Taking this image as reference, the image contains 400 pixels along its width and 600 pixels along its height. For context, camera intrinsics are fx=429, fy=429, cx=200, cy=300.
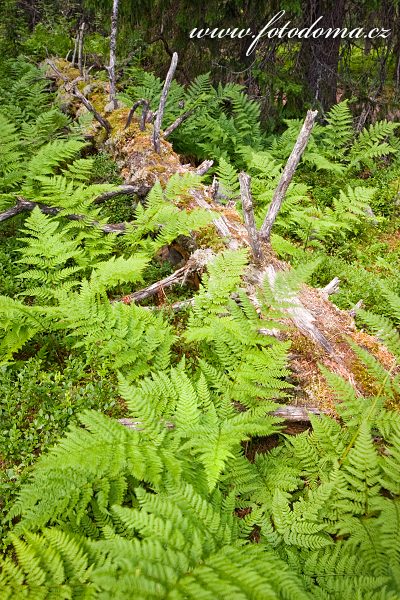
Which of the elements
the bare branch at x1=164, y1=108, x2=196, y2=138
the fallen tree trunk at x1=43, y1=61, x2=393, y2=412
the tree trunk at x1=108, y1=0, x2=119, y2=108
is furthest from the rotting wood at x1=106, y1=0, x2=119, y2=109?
the fallen tree trunk at x1=43, y1=61, x2=393, y2=412

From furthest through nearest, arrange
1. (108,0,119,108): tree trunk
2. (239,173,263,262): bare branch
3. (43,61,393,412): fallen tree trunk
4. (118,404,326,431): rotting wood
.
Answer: (108,0,119,108): tree trunk → (239,173,263,262): bare branch → (43,61,393,412): fallen tree trunk → (118,404,326,431): rotting wood

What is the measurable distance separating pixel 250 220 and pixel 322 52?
21.2 ft

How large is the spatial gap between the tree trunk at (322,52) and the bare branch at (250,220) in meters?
5.75

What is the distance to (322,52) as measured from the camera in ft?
28.1

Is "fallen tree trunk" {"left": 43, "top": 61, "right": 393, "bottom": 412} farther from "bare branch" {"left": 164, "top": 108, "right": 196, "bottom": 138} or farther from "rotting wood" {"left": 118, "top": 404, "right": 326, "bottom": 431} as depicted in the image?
"bare branch" {"left": 164, "top": 108, "right": 196, "bottom": 138}

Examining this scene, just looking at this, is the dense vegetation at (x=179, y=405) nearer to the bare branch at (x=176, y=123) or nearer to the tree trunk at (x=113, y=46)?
the bare branch at (x=176, y=123)

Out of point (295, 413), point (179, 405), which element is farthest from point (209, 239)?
point (179, 405)

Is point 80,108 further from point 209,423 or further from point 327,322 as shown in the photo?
point 209,423

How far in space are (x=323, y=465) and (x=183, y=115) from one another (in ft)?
21.1

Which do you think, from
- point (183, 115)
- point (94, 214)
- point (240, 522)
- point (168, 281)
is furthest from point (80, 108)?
point (240, 522)

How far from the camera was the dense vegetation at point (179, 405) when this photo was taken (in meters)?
2.26

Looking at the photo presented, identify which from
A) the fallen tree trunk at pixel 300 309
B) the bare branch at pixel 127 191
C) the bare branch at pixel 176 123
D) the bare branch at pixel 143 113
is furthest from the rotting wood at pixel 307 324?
the bare branch at pixel 176 123

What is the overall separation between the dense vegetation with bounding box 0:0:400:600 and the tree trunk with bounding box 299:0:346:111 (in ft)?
10.6

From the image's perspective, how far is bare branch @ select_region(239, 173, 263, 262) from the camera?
406 centimetres
